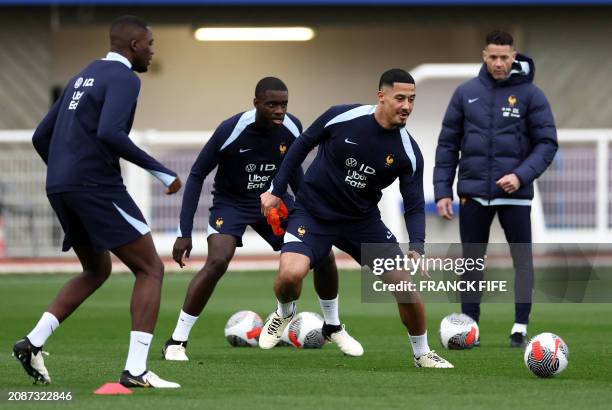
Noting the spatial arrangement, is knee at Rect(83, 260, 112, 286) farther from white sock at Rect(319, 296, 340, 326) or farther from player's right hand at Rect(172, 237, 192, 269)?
white sock at Rect(319, 296, 340, 326)

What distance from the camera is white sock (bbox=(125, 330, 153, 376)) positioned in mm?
8023

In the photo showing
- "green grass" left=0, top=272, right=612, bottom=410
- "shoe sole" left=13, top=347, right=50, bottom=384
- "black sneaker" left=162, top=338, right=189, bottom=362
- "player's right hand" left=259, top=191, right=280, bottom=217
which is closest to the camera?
"green grass" left=0, top=272, right=612, bottom=410

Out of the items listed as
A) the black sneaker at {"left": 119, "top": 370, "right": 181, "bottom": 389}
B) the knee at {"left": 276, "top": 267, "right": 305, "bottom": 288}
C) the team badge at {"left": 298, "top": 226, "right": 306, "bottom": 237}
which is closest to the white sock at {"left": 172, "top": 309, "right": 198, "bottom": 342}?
the knee at {"left": 276, "top": 267, "right": 305, "bottom": 288}

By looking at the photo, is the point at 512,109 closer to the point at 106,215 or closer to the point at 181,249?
the point at 181,249

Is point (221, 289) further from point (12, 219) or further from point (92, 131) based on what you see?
point (92, 131)

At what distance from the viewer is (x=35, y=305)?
588 inches

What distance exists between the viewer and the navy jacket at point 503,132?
36.5 ft

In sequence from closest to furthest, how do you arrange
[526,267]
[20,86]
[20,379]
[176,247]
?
[20,379] < [176,247] < [526,267] < [20,86]

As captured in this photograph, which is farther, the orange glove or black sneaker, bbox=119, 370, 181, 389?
the orange glove

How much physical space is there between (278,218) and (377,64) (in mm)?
18794

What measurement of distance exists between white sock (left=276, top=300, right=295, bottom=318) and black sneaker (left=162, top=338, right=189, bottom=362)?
2.69 feet

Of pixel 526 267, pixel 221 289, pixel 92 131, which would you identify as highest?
pixel 92 131

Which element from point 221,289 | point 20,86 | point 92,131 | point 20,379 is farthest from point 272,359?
point 20,86

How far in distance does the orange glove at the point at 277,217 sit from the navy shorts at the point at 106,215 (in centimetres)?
164
